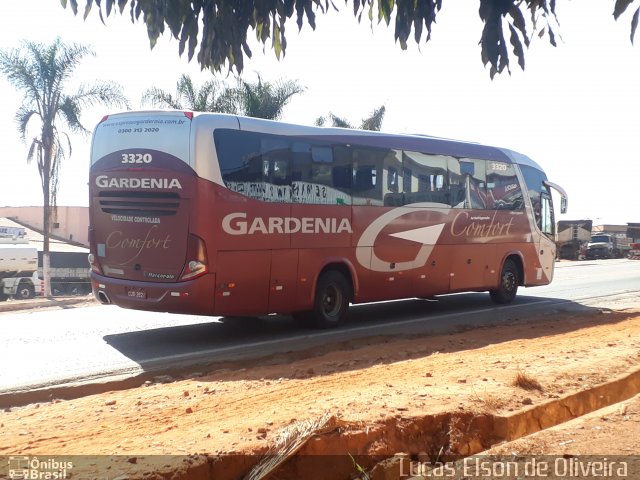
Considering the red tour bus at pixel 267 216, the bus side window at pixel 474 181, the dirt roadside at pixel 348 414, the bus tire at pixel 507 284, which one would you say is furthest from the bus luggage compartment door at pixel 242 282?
the bus tire at pixel 507 284

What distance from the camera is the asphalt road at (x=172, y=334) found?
938 centimetres

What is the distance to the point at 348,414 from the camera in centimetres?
630

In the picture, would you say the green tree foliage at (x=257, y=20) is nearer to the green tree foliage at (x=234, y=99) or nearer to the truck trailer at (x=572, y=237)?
the green tree foliage at (x=234, y=99)

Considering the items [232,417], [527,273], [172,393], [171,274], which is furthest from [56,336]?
[527,273]

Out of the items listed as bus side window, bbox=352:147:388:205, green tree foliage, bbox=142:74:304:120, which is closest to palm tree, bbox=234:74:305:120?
green tree foliage, bbox=142:74:304:120

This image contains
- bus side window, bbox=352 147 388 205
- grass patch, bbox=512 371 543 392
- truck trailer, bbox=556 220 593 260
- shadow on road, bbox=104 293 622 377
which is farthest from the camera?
truck trailer, bbox=556 220 593 260

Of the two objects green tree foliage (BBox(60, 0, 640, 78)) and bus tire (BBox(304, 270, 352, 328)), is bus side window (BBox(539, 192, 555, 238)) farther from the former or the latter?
green tree foliage (BBox(60, 0, 640, 78))

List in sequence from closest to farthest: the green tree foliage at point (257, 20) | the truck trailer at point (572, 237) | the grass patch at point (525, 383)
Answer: the green tree foliage at point (257, 20)
the grass patch at point (525, 383)
the truck trailer at point (572, 237)

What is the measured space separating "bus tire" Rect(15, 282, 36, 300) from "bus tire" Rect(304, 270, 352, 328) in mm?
18876

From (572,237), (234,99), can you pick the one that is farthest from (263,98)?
(572,237)

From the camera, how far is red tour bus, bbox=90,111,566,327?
1095 cm

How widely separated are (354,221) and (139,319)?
4.30m

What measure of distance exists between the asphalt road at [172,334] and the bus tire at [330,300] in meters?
0.23

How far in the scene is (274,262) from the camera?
467 inches
